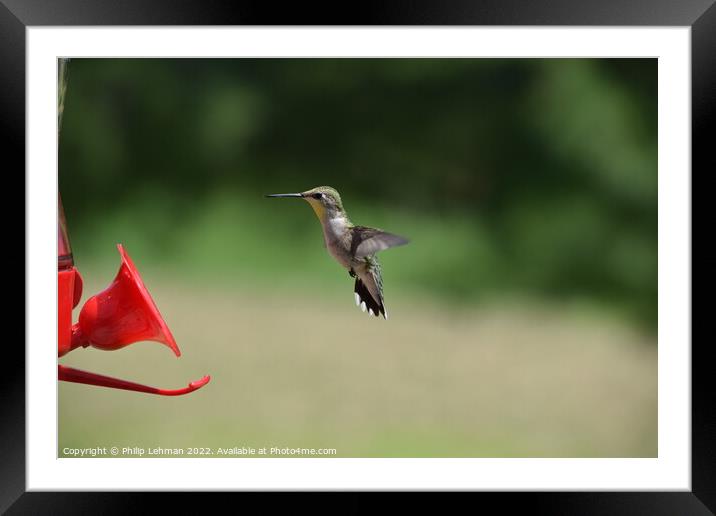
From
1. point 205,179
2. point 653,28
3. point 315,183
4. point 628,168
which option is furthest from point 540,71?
point 653,28

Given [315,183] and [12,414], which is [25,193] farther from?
[315,183]

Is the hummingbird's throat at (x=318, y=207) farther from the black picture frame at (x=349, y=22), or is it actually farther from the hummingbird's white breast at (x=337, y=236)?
the black picture frame at (x=349, y=22)

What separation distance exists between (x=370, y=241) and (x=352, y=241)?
11 centimetres

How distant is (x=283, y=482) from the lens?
1.48m

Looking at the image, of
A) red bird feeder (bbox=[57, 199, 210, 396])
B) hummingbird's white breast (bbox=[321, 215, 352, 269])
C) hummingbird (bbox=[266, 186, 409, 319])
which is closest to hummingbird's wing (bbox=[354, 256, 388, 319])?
hummingbird (bbox=[266, 186, 409, 319])

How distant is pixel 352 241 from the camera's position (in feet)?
4.85

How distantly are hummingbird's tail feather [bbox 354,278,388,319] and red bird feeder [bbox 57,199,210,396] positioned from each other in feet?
1.46

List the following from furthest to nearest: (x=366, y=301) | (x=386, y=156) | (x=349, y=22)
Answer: (x=386, y=156) < (x=366, y=301) < (x=349, y=22)

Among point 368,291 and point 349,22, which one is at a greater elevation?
point 349,22

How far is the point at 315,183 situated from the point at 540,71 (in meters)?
1.55

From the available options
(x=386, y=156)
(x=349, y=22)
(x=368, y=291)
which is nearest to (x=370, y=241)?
(x=368, y=291)

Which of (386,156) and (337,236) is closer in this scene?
(337,236)

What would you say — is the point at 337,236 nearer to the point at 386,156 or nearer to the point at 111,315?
the point at 111,315

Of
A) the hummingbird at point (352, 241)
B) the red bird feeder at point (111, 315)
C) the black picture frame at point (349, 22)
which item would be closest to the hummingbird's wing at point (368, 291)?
the hummingbird at point (352, 241)
